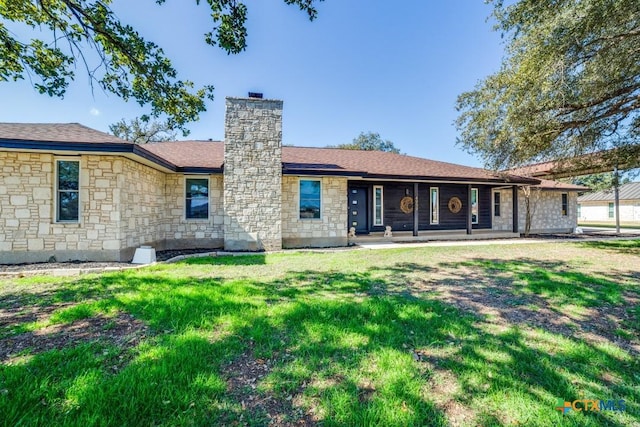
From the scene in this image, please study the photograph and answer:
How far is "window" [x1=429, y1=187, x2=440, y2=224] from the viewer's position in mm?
13695

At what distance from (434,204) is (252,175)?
9.51 m

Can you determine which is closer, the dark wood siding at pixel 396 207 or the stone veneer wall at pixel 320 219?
the stone veneer wall at pixel 320 219

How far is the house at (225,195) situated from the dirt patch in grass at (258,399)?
6131mm

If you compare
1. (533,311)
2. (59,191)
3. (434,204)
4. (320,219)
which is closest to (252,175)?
(320,219)

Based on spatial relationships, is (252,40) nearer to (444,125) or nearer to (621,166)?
(444,125)

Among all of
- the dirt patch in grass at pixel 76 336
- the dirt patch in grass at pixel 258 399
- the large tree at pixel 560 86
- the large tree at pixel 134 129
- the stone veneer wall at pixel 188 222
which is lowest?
the dirt patch in grass at pixel 258 399

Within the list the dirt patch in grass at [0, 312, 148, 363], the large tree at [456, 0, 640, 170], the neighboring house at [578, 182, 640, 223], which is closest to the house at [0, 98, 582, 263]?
the large tree at [456, 0, 640, 170]

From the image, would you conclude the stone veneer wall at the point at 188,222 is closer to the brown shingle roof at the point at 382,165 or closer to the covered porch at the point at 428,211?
the brown shingle roof at the point at 382,165

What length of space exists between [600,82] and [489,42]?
330 cm

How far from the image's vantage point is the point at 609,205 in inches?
1099

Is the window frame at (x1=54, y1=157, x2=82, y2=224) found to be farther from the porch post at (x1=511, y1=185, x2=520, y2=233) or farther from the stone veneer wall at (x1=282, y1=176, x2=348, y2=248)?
the porch post at (x1=511, y1=185, x2=520, y2=233)

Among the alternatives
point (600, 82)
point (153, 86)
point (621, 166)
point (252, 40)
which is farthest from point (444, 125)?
point (153, 86)

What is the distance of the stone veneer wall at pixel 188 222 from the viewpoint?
9305 mm

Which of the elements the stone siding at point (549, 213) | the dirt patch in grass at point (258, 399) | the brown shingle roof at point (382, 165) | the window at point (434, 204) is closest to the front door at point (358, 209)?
the brown shingle roof at point (382, 165)
